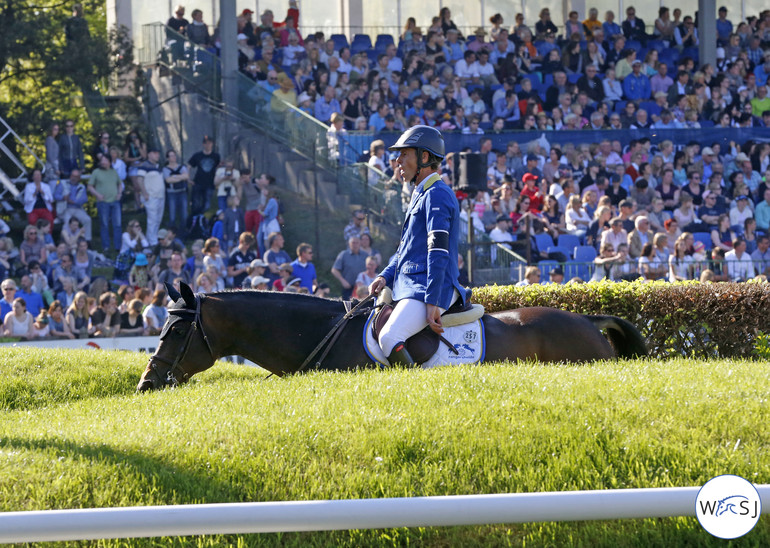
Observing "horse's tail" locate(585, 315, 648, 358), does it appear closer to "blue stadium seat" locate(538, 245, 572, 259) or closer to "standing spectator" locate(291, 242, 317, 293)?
"standing spectator" locate(291, 242, 317, 293)

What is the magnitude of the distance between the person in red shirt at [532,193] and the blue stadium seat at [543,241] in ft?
3.47

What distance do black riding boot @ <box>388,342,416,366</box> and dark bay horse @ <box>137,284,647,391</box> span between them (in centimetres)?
24

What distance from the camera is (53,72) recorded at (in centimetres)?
2217

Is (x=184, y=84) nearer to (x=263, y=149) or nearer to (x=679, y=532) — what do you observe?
(x=263, y=149)

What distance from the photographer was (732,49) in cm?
2789

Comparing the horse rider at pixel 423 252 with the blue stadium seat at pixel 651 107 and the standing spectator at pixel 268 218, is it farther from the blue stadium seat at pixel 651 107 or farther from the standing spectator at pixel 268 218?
the blue stadium seat at pixel 651 107

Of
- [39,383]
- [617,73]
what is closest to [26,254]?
[39,383]

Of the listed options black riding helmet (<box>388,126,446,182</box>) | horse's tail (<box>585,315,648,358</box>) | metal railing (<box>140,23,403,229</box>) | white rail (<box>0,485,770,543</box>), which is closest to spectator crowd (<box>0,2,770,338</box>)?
metal railing (<box>140,23,403,229</box>)

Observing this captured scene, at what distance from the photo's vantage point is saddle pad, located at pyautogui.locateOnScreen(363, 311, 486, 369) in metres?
7.16

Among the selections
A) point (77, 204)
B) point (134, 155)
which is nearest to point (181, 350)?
point (77, 204)

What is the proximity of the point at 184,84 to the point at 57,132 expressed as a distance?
13.9 feet

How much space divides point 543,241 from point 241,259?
535 centimetres

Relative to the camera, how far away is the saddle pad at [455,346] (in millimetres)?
7160

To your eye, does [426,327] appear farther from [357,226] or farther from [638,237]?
[357,226]
